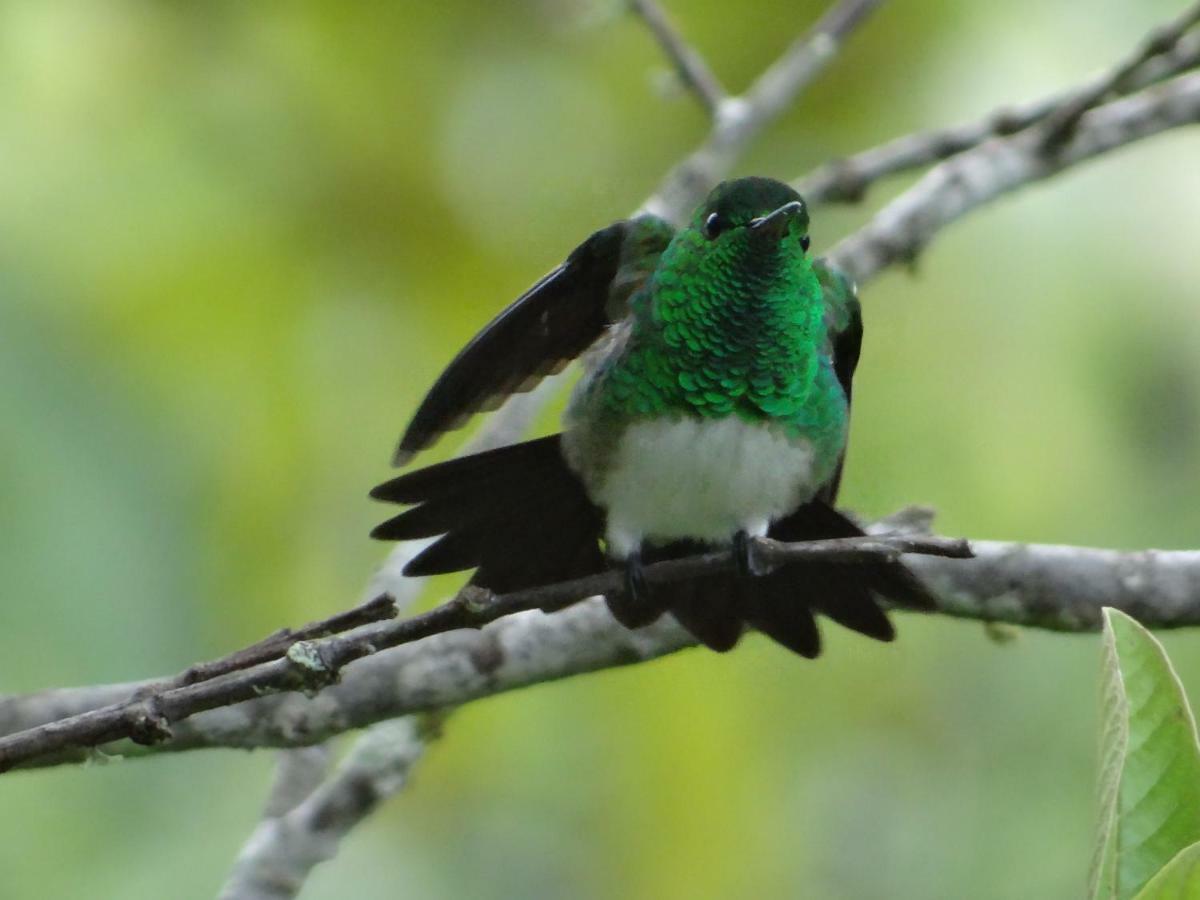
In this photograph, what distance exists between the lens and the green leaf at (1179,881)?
4.39 feet

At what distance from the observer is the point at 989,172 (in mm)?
4039

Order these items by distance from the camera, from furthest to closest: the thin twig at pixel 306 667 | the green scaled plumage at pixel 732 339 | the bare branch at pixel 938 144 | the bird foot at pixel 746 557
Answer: the bare branch at pixel 938 144 < the green scaled plumage at pixel 732 339 < the bird foot at pixel 746 557 < the thin twig at pixel 306 667

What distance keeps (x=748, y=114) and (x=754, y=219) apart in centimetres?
130

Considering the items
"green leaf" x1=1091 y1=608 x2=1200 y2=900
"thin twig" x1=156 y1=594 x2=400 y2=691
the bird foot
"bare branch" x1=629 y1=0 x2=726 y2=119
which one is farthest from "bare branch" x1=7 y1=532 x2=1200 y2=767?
"bare branch" x1=629 y1=0 x2=726 y2=119

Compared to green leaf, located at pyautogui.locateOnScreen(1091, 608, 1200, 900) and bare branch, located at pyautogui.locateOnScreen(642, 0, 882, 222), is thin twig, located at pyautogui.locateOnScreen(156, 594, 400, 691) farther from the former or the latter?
bare branch, located at pyautogui.locateOnScreen(642, 0, 882, 222)

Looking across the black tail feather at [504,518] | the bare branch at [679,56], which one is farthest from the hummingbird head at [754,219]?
the bare branch at [679,56]

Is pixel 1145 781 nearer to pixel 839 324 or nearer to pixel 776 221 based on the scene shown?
pixel 776 221

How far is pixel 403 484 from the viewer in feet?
9.70

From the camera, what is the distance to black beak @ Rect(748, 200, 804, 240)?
9.76 feet

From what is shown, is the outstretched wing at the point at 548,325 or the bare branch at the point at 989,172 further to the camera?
the bare branch at the point at 989,172

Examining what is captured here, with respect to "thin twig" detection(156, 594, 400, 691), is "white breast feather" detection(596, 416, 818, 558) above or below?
above

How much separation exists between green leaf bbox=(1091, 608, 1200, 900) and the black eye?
1.78 metres

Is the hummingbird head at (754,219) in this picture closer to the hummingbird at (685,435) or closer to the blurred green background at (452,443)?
the hummingbird at (685,435)

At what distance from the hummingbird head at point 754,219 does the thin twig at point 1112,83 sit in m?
1.04
